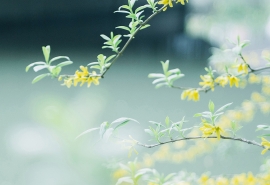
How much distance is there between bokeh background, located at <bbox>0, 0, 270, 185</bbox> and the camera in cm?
142

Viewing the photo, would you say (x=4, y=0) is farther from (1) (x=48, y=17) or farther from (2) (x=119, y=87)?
(2) (x=119, y=87)

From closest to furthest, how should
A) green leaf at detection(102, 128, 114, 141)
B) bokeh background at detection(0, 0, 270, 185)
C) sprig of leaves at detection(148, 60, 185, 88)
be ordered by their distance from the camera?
green leaf at detection(102, 128, 114, 141), sprig of leaves at detection(148, 60, 185, 88), bokeh background at detection(0, 0, 270, 185)

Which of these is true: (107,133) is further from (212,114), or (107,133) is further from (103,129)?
(212,114)

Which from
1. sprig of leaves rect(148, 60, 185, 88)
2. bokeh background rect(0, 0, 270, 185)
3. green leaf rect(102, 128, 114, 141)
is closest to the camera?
green leaf rect(102, 128, 114, 141)

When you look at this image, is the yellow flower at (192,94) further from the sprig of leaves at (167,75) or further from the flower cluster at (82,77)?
the flower cluster at (82,77)

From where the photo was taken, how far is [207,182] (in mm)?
851

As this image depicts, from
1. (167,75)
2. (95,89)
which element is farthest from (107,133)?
(95,89)

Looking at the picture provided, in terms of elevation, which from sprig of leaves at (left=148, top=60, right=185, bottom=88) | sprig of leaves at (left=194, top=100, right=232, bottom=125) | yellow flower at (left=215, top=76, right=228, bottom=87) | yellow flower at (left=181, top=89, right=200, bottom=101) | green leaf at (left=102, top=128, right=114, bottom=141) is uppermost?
sprig of leaves at (left=148, top=60, right=185, bottom=88)

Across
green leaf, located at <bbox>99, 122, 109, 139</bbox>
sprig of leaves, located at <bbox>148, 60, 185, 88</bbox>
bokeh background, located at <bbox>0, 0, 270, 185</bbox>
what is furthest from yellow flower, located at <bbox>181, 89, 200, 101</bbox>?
bokeh background, located at <bbox>0, 0, 270, 185</bbox>

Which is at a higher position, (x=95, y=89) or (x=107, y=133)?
(x=95, y=89)

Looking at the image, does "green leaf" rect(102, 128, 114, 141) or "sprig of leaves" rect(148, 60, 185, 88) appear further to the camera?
"sprig of leaves" rect(148, 60, 185, 88)

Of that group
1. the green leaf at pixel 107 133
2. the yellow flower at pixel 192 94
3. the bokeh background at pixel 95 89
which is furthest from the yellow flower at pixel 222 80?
the bokeh background at pixel 95 89

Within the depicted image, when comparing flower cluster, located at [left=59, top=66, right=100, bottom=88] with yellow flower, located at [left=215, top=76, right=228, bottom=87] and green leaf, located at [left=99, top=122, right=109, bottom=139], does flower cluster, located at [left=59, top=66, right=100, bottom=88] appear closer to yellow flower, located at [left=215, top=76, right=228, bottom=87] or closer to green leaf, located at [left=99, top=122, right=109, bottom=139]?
green leaf, located at [left=99, top=122, right=109, bottom=139]

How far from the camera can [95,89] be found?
81.1 inches
